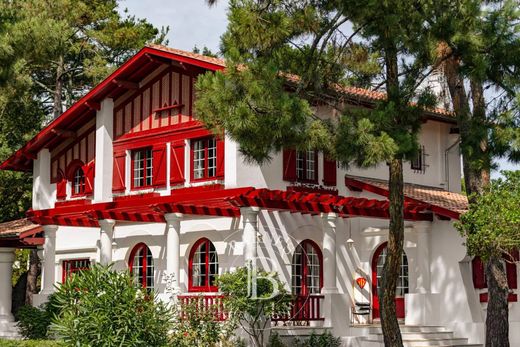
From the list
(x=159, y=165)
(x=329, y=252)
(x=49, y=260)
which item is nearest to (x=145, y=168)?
(x=159, y=165)

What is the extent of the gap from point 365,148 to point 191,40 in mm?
26736

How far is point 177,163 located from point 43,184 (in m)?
6.02

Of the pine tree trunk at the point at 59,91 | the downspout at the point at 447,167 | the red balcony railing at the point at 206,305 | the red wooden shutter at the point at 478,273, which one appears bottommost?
the red balcony railing at the point at 206,305

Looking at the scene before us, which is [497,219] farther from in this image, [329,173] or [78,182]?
[78,182]

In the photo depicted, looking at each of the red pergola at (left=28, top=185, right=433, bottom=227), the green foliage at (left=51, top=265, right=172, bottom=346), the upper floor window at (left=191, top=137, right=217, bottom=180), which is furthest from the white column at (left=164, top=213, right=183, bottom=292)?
the green foliage at (left=51, top=265, right=172, bottom=346)

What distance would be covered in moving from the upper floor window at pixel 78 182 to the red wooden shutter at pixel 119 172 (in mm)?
1854

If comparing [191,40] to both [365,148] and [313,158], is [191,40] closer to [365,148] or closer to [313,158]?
[313,158]

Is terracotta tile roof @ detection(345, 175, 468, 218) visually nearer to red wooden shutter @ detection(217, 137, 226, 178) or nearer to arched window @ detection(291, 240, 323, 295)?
arched window @ detection(291, 240, 323, 295)

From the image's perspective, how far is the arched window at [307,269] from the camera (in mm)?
22047

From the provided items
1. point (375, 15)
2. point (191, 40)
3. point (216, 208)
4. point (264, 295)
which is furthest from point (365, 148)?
point (191, 40)

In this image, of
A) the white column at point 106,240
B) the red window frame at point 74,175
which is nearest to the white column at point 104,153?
the white column at point 106,240

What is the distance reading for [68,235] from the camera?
2670 cm

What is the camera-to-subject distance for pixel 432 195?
77.7ft

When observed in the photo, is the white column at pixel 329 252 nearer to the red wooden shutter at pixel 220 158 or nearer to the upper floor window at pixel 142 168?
the red wooden shutter at pixel 220 158
